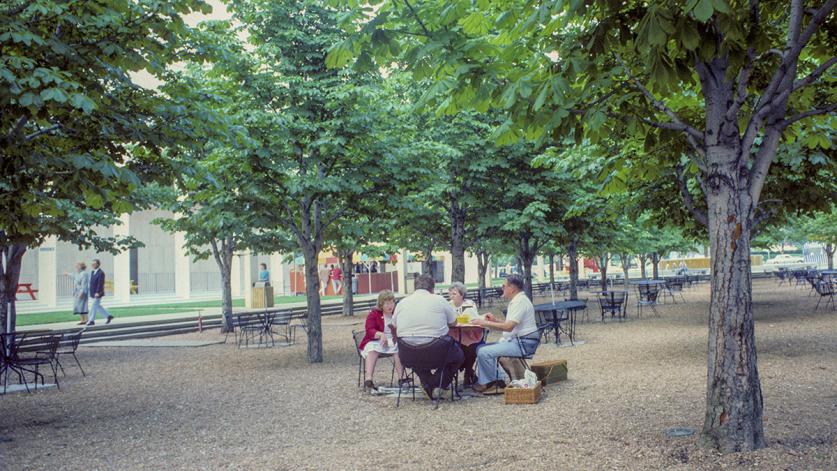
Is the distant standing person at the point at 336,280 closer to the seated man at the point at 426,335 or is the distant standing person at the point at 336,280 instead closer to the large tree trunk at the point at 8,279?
the large tree trunk at the point at 8,279

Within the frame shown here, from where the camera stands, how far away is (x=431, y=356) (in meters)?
7.97

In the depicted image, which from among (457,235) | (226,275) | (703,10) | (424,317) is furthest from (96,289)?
(703,10)

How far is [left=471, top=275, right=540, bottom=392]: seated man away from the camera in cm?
856

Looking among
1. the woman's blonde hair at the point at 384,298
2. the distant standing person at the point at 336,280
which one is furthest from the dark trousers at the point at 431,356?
the distant standing person at the point at 336,280

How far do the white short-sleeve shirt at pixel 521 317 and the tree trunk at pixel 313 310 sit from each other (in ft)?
17.9

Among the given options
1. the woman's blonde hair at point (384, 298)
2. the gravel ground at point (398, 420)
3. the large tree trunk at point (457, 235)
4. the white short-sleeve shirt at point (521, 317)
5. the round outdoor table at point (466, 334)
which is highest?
the large tree trunk at point (457, 235)

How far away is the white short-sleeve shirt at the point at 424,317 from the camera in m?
8.02

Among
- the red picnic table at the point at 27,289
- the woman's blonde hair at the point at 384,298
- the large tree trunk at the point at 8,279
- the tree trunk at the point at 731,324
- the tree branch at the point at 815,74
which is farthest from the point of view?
the red picnic table at the point at 27,289

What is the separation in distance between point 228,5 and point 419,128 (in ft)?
23.8

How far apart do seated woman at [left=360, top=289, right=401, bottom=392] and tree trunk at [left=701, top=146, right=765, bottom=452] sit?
4.65 metres

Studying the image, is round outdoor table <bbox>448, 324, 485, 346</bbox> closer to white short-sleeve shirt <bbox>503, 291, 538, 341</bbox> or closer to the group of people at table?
the group of people at table

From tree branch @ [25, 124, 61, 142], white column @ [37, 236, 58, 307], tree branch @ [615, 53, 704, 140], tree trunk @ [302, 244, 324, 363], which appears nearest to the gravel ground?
tree trunk @ [302, 244, 324, 363]

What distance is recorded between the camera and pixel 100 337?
1930cm

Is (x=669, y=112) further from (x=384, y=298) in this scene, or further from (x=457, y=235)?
(x=457, y=235)
